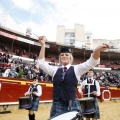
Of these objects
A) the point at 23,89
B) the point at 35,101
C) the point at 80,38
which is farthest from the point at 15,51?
the point at 80,38

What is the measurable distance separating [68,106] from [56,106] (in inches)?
7.6

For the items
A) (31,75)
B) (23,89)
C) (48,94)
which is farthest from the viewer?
(31,75)

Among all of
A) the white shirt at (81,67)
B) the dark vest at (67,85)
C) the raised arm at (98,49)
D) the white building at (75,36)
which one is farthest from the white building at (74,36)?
the raised arm at (98,49)

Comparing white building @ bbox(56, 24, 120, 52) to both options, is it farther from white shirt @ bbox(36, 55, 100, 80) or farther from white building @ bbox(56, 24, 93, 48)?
white shirt @ bbox(36, 55, 100, 80)

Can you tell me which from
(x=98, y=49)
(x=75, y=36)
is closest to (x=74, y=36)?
(x=75, y=36)

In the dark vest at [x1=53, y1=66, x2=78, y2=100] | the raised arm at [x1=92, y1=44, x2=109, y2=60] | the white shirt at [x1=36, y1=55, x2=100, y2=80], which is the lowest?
the dark vest at [x1=53, y1=66, x2=78, y2=100]

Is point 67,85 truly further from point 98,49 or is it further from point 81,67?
point 98,49

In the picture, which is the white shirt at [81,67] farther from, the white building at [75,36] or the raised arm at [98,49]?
the white building at [75,36]

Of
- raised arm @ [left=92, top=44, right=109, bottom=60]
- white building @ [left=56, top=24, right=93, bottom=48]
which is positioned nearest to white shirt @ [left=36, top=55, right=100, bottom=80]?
raised arm @ [left=92, top=44, right=109, bottom=60]

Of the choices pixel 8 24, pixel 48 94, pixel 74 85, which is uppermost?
pixel 8 24

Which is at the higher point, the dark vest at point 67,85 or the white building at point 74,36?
the white building at point 74,36

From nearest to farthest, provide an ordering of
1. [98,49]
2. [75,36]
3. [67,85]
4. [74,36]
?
[98,49], [67,85], [75,36], [74,36]

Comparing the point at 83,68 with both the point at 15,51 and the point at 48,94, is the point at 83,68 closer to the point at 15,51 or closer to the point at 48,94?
the point at 48,94

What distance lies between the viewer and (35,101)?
8016 mm
